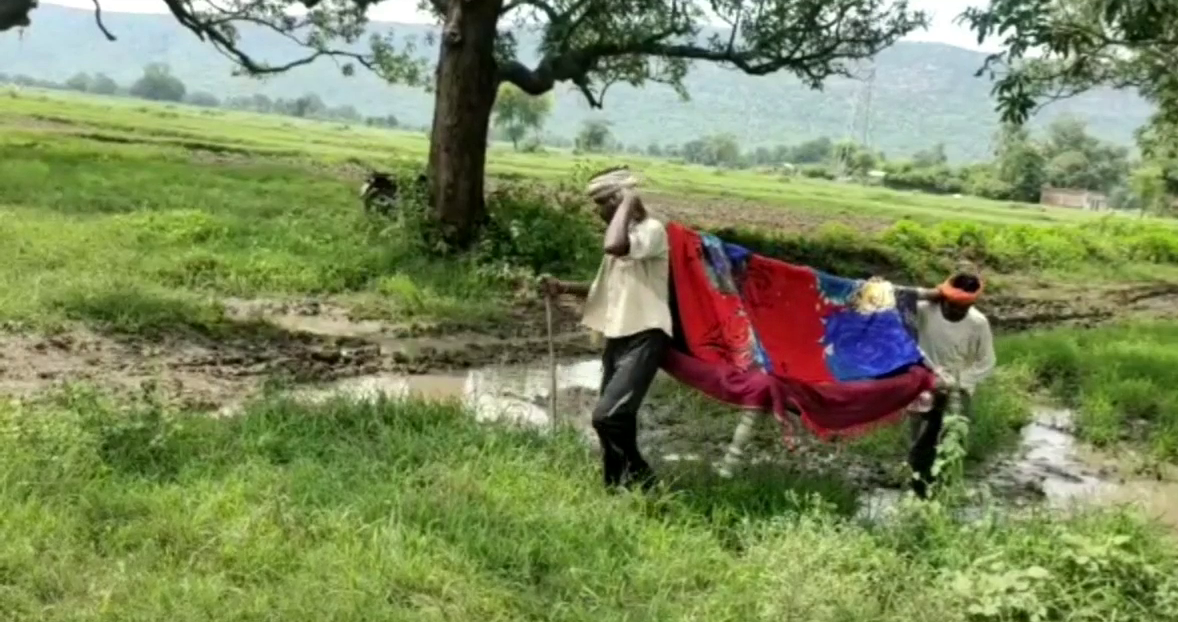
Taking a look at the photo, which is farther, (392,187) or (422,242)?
(392,187)

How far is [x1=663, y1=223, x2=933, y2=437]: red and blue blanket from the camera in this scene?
7023 millimetres

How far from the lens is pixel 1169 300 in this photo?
69.8 feet

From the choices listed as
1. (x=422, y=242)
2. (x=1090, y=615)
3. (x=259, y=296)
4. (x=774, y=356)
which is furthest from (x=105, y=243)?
(x=1090, y=615)

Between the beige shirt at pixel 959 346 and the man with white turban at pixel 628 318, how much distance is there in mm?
1535

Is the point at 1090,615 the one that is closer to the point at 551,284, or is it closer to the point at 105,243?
the point at 551,284

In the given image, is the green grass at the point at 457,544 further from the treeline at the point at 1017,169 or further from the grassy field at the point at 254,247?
the treeline at the point at 1017,169

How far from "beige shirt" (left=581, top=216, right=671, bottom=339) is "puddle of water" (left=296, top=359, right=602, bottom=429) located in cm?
195

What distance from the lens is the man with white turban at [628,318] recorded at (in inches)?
266

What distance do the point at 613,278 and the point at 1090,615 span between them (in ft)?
9.61

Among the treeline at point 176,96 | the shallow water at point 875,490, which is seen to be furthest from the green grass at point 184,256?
the treeline at point 176,96

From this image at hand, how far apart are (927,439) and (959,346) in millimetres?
557

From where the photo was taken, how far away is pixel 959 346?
7.27 meters

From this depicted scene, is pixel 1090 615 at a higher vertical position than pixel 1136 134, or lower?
lower

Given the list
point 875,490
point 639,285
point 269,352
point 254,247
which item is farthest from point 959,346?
point 254,247
